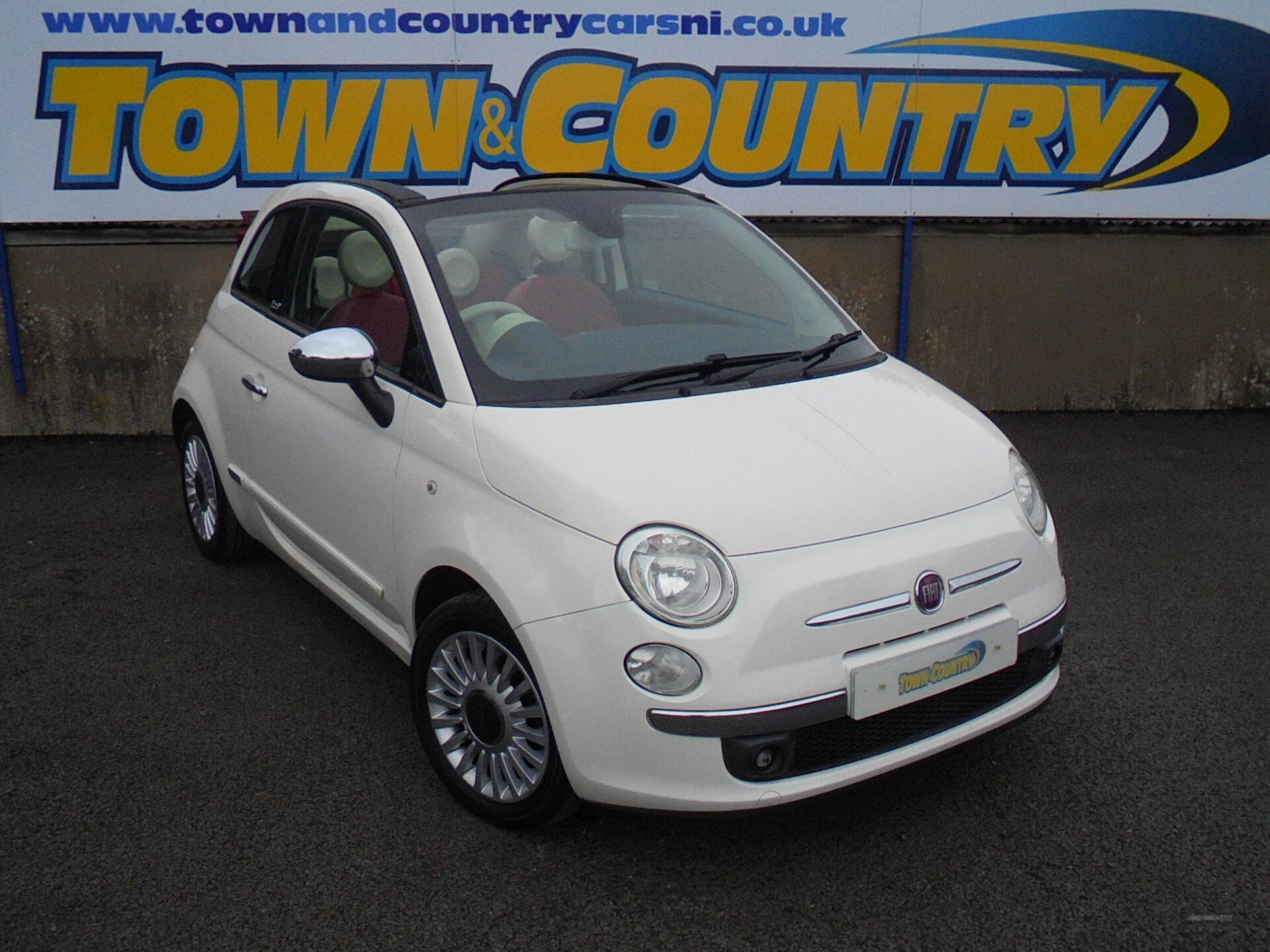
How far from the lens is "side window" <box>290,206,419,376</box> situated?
11.6 ft

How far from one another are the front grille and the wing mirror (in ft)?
4.75

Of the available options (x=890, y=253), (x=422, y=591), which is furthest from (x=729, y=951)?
(x=890, y=253)

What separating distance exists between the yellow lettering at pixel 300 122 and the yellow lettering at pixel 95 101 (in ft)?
2.11

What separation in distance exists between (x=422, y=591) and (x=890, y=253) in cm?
502

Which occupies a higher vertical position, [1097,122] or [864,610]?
[1097,122]

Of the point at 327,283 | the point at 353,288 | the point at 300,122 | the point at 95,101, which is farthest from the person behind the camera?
the point at 300,122

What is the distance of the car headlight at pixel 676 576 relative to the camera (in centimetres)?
266

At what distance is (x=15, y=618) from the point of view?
179 inches

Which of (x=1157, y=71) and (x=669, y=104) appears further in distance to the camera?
(x=1157, y=71)

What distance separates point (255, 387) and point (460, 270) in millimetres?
1141

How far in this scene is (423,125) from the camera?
700 cm

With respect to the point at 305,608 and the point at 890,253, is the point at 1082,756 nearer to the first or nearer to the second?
the point at 305,608

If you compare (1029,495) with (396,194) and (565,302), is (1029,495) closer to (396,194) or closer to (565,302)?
(565,302)

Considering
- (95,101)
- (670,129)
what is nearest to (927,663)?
(670,129)
